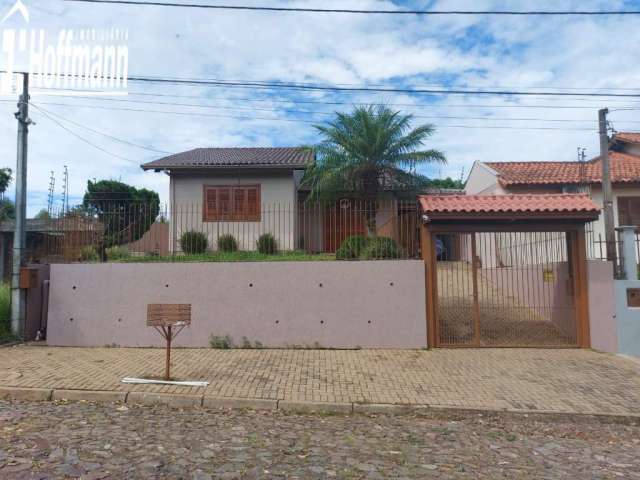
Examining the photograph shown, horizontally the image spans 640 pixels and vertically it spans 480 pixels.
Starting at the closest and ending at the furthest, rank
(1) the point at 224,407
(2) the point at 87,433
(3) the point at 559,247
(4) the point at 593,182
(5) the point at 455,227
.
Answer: (2) the point at 87,433
(1) the point at 224,407
(5) the point at 455,227
(3) the point at 559,247
(4) the point at 593,182

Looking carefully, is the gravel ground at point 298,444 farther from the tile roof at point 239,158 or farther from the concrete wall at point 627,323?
the tile roof at point 239,158

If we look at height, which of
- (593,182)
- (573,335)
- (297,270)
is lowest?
(573,335)

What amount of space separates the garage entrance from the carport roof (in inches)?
0.7

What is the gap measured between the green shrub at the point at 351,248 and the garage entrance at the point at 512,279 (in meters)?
1.37

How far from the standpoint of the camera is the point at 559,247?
9.66 m

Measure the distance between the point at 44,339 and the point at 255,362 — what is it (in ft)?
16.9

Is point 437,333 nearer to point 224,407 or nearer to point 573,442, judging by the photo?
point 573,442

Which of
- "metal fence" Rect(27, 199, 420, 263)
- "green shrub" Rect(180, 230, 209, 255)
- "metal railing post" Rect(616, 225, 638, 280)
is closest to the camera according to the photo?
"metal railing post" Rect(616, 225, 638, 280)

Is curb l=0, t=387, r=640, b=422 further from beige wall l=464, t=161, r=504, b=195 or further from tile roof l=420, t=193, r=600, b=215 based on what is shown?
beige wall l=464, t=161, r=504, b=195

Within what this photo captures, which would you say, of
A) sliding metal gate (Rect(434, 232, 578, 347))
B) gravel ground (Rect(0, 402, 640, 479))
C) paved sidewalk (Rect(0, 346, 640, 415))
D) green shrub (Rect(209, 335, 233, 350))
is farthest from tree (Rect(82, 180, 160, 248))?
sliding metal gate (Rect(434, 232, 578, 347))

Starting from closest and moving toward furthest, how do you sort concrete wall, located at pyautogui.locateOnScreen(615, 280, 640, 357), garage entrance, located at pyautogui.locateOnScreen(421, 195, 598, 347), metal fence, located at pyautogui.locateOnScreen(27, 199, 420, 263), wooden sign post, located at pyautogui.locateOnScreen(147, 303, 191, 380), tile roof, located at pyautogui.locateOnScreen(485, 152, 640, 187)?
wooden sign post, located at pyautogui.locateOnScreen(147, 303, 191, 380), concrete wall, located at pyautogui.locateOnScreen(615, 280, 640, 357), garage entrance, located at pyautogui.locateOnScreen(421, 195, 598, 347), metal fence, located at pyautogui.locateOnScreen(27, 199, 420, 263), tile roof, located at pyautogui.locateOnScreen(485, 152, 640, 187)

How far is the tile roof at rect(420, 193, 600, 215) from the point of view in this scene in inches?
340

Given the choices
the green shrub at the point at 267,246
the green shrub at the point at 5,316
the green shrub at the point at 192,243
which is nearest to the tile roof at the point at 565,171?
the green shrub at the point at 267,246

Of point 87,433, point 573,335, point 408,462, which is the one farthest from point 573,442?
point 87,433
